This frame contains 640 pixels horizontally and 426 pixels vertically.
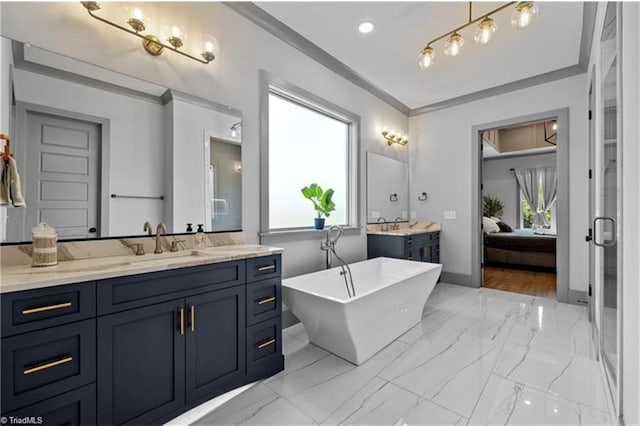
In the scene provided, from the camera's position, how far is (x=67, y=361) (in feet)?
3.95

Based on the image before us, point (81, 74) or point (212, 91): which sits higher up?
point (212, 91)

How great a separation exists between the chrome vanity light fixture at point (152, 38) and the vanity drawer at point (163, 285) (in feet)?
5.04

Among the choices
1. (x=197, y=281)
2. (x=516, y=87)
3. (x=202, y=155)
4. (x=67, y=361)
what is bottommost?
(x=67, y=361)

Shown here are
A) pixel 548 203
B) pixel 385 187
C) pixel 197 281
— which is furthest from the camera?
pixel 548 203

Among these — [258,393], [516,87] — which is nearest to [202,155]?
[258,393]

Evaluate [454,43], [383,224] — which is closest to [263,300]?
[454,43]

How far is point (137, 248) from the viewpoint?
1.83 meters

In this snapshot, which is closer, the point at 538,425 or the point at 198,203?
the point at 538,425

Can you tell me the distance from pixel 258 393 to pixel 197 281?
84 centimetres

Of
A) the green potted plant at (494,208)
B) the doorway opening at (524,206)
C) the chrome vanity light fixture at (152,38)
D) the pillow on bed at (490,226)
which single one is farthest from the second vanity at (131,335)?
the green potted plant at (494,208)

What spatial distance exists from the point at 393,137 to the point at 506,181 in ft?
17.7

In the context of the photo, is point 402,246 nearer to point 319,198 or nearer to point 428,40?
point 319,198

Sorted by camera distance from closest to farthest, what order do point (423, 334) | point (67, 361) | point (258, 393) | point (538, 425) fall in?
point (67, 361)
point (538, 425)
point (258, 393)
point (423, 334)

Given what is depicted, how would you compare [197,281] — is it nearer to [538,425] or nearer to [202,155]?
[202,155]
